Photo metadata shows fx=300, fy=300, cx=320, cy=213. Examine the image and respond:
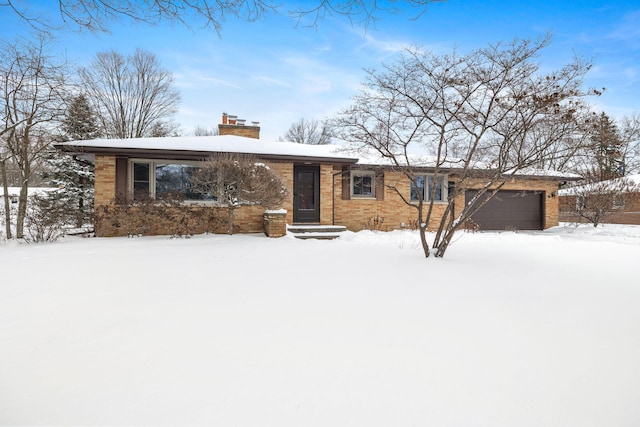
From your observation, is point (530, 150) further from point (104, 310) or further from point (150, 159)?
point (150, 159)

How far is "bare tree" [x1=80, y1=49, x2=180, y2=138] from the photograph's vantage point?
1911 centimetres

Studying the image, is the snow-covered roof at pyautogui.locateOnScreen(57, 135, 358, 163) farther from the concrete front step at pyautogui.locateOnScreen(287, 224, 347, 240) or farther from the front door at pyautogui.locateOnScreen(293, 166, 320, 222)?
the concrete front step at pyautogui.locateOnScreen(287, 224, 347, 240)

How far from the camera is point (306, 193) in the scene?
11.5m

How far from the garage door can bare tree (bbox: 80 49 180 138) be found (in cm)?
2030

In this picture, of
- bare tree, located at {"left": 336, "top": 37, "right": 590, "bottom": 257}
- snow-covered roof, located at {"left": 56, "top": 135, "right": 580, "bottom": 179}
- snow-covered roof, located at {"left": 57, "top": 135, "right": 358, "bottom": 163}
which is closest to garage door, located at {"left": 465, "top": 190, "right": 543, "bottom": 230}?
snow-covered roof, located at {"left": 56, "top": 135, "right": 580, "bottom": 179}

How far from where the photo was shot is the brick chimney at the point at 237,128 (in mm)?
13359

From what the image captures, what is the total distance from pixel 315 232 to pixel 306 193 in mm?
2209

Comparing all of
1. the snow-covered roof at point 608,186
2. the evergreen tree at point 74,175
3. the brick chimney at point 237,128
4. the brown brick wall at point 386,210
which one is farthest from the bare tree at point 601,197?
the evergreen tree at point 74,175

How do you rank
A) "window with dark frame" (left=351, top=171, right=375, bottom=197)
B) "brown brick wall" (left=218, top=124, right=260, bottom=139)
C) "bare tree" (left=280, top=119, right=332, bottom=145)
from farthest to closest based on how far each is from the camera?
"bare tree" (left=280, top=119, right=332, bottom=145) → "brown brick wall" (left=218, top=124, right=260, bottom=139) → "window with dark frame" (left=351, top=171, right=375, bottom=197)

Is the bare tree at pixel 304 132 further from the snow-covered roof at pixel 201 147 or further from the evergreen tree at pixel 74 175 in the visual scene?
the snow-covered roof at pixel 201 147

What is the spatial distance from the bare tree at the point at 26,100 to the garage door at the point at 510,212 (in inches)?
616

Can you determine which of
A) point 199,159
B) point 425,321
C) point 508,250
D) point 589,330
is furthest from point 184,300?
point 199,159

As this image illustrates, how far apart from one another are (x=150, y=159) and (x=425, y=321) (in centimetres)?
1008

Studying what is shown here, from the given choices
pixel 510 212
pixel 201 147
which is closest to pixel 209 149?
pixel 201 147
